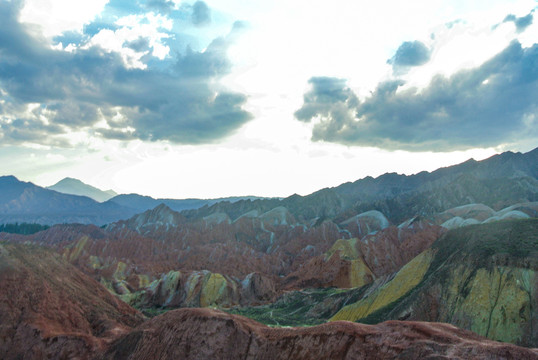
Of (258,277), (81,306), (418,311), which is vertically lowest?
(258,277)

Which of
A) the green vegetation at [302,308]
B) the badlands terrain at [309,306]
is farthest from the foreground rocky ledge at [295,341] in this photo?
the green vegetation at [302,308]

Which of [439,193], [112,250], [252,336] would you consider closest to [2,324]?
[252,336]

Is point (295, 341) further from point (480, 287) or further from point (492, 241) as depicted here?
point (492, 241)

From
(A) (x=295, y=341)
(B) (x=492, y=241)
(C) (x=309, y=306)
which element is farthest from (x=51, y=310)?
(B) (x=492, y=241)

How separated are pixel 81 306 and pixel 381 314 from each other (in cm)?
3492

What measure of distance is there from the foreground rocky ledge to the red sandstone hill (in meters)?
5.31

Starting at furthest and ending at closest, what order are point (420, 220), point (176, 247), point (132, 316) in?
point (176, 247)
point (420, 220)
point (132, 316)

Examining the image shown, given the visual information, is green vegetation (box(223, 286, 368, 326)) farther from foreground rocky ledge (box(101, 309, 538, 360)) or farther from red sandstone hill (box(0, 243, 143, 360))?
foreground rocky ledge (box(101, 309, 538, 360))

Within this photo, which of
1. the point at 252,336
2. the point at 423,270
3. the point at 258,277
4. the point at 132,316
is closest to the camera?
the point at 252,336

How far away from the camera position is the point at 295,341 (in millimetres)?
23094

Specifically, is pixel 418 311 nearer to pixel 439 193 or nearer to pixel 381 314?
pixel 381 314

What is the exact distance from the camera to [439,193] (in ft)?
622

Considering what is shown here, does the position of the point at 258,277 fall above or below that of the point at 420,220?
below

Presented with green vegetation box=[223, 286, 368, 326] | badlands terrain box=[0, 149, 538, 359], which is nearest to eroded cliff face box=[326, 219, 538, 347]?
badlands terrain box=[0, 149, 538, 359]
